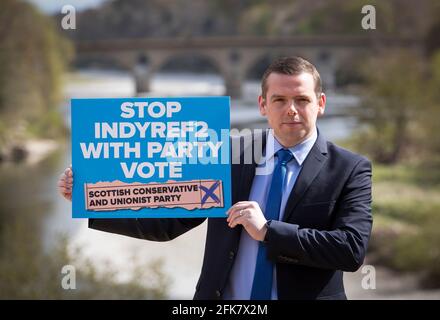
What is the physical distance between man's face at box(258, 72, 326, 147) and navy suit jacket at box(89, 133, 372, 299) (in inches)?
3.9

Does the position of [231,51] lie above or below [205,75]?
above

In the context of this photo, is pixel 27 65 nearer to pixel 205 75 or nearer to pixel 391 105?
pixel 205 75

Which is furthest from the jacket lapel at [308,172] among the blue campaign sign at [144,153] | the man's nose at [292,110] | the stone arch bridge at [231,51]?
the stone arch bridge at [231,51]

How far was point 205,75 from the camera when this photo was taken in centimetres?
1800

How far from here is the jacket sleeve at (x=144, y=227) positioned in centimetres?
188

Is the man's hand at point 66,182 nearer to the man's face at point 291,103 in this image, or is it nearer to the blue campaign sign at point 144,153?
the blue campaign sign at point 144,153

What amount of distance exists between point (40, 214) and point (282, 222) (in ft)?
51.5

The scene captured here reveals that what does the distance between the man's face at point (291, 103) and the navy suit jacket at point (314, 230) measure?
0.10 metres

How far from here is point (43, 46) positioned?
56.5 ft

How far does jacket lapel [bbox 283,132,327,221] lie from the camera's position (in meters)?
1.74

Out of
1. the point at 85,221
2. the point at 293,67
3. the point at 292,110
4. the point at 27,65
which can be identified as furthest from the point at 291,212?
the point at 27,65

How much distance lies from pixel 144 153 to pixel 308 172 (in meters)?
0.47
